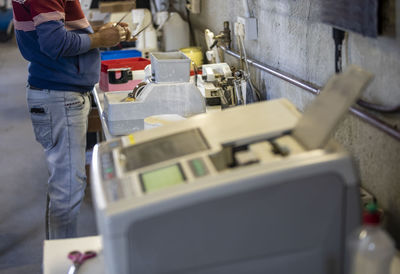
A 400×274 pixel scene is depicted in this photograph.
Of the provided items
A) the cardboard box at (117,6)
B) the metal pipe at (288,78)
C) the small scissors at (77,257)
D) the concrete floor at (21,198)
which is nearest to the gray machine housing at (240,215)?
the small scissors at (77,257)

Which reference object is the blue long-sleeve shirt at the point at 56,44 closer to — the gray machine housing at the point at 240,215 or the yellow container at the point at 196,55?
the yellow container at the point at 196,55

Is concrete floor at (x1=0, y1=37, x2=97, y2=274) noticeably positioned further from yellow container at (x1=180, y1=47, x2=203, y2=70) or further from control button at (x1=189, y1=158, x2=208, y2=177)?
control button at (x1=189, y1=158, x2=208, y2=177)

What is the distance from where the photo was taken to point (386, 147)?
1447mm

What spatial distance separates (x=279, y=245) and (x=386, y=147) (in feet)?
1.99

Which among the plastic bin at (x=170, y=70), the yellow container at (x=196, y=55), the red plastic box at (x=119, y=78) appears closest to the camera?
the plastic bin at (x=170, y=70)

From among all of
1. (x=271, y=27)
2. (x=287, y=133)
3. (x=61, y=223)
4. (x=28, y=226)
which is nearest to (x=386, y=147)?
(x=287, y=133)

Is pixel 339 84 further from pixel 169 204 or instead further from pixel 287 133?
pixel 169 204

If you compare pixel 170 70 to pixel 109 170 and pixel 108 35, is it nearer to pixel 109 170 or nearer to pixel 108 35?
pixel 108 35

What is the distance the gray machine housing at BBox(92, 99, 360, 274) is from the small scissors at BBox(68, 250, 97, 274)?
39 centimetres

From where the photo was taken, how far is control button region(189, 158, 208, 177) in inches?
38.7

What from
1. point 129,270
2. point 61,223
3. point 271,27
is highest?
point 271,27

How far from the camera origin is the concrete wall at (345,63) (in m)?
1.42

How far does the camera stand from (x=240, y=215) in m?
0.96

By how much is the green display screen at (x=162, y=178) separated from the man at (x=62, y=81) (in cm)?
143
